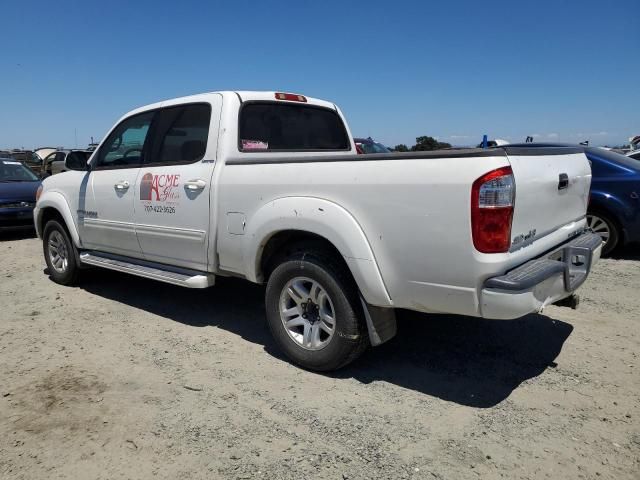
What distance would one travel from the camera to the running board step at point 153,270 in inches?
159

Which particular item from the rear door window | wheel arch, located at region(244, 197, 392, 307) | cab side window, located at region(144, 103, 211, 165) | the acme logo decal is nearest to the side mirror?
cab side window, located at region(144, 103, 211, 165)

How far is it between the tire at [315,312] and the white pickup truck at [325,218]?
0.03 feet

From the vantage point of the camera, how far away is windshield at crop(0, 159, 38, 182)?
10.3 meters

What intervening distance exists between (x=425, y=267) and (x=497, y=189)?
57cm

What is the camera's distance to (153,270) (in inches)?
176

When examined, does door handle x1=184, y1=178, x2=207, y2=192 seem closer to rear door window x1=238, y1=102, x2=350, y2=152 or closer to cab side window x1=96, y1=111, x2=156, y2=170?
rear door window x1=238, y1=102, x2=350, y2=152

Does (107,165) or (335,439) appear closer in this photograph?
(335,439)

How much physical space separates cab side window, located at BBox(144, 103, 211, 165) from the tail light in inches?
91.0

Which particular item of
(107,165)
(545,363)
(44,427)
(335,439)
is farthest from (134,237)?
(545,363)

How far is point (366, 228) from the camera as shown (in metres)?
3.00

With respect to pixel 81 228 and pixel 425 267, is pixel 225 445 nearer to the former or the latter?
pixel 425 267

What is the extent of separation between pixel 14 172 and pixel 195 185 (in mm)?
8621

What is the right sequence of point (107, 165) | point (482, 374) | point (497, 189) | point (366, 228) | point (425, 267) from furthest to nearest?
point (107, 165)
point (482, 374)
point (366, 228)
point (425, 267)
point (497, 189)

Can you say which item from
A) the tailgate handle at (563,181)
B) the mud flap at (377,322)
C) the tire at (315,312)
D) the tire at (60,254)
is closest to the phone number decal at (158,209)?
the tire at (315,312)
